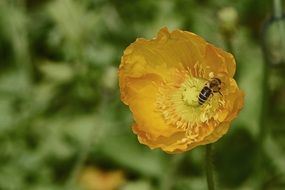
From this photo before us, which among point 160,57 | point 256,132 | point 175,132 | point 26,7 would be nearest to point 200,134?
point 175,132

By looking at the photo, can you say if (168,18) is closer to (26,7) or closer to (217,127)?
(26,7)

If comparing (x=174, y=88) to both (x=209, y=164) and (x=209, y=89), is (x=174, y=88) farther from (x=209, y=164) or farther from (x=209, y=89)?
(x=209, y=164)

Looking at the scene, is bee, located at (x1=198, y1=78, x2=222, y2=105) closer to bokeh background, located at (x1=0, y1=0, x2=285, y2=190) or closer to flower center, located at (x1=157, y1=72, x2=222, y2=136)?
flower center, located at (x1=157, y1=72, x2=222, y2=136)

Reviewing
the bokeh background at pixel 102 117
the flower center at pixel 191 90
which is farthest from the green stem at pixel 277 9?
the bokeh background at pixel 102 117

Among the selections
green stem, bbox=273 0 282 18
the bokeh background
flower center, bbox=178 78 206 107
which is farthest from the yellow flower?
the bokeh background

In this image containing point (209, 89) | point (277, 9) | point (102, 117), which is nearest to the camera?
point (209, 89)

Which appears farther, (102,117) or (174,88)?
(102,117)

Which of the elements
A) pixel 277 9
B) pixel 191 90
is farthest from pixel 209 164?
pixel 277 9
